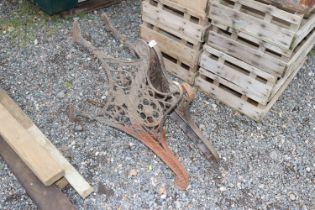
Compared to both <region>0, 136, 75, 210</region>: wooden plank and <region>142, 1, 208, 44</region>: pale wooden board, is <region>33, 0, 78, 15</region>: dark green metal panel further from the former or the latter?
<region>0, 136, 75, 210</region>: wooden plank

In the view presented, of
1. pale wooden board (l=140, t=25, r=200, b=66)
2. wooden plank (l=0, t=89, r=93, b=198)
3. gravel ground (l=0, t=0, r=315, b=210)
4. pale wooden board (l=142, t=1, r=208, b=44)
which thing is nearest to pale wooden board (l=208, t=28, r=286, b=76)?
pale wooden board (l=142, t=1, r=208, b=44)

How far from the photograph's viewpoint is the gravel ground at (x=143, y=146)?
2.91 meters

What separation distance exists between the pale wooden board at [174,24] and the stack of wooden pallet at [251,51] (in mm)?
117

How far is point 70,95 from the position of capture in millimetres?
3564

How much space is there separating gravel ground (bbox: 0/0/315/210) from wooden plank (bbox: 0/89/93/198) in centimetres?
7

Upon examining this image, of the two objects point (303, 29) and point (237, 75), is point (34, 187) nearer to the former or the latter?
point (237, 75)

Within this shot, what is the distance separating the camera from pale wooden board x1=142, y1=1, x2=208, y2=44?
3.36 metres

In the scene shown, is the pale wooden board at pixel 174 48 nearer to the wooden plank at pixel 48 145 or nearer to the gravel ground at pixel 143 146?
the gravel ground at pixel 143 146

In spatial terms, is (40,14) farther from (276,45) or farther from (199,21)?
(276,45)

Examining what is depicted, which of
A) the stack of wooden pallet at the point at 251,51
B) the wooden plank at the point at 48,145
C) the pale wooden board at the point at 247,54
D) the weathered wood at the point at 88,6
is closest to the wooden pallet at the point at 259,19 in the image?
the stack of wooden pallet at the point at 251,51

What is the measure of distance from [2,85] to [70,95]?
64cm

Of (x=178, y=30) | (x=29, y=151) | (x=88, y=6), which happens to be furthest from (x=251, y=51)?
(x=88, y=6)

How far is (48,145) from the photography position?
120 inches

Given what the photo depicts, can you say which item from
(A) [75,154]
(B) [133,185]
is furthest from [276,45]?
(A) [75,154]
